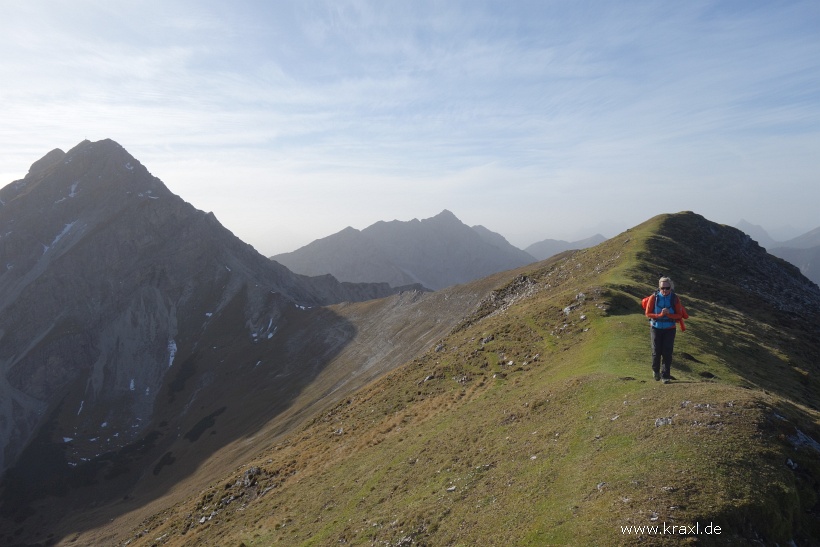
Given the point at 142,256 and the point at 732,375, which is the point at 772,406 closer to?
the point at 732,375

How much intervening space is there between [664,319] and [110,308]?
602 feet

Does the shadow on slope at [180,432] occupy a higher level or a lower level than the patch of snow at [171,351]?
lower

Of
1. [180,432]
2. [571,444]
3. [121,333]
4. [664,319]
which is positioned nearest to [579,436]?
[571,444]

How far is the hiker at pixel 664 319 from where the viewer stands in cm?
2095

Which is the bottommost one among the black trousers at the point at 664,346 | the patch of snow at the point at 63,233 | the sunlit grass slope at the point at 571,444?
the sunlit grass slope at the point at 571,444

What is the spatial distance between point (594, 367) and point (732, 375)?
6.95 metres

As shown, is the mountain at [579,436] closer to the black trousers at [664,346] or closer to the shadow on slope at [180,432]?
the black trousers at [664,346]

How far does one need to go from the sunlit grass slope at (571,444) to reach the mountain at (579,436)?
0.08 metres

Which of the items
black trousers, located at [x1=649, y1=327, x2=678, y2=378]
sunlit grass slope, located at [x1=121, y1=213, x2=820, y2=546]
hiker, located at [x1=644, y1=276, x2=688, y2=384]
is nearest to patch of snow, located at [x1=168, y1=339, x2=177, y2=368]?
sunlit grass slope, located at [x1=121, y1=213, x2=820, y2=546]

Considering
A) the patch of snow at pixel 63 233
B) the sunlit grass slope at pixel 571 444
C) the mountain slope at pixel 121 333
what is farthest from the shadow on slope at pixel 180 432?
the patch of snow at pixel 63 233

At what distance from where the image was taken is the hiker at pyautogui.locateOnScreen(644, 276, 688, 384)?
2095cm

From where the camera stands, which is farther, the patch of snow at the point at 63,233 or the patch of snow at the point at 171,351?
the patch of snow at the point at 63,233

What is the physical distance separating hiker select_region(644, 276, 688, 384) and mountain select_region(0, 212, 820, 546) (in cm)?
114

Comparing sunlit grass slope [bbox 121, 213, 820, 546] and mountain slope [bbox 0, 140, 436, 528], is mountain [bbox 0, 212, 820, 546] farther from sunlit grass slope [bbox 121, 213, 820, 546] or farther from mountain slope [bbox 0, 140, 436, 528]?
mountain slope [bbox 0, 140, 436, 528]
